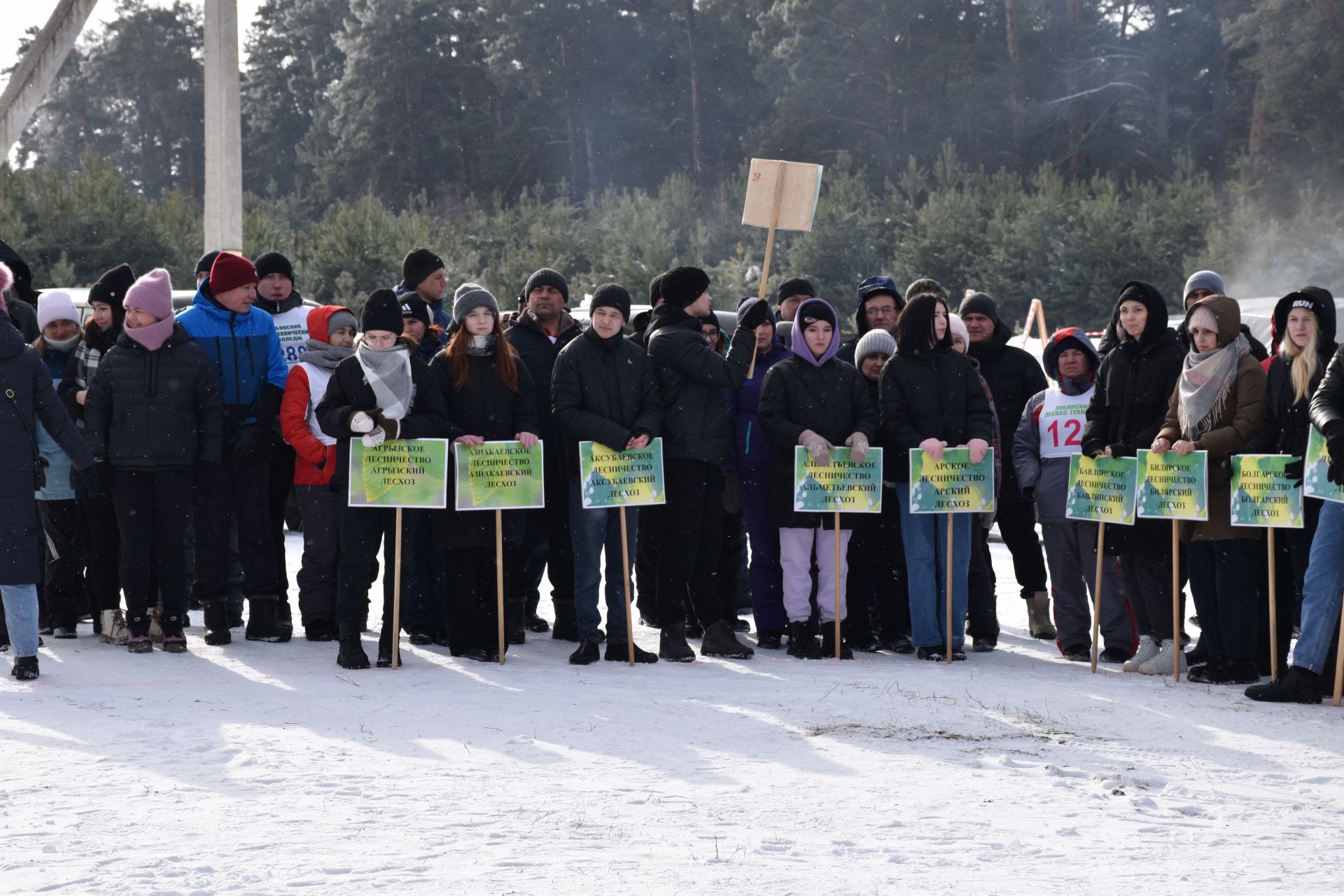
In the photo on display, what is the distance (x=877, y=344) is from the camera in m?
9.05

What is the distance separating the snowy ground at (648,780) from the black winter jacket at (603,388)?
1191mm

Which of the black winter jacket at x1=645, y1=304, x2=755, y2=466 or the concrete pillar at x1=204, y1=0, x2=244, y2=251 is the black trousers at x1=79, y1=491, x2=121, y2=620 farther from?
the concrete pillar at x1=204, y1=0, x2=244, y2=251

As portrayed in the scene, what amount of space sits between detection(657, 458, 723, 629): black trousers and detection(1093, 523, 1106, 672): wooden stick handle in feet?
6.12

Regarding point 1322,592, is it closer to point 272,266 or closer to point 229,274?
point 229,274

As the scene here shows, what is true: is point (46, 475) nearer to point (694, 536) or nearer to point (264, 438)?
point (264, 438)

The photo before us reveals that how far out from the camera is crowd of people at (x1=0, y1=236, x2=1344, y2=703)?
787 cm

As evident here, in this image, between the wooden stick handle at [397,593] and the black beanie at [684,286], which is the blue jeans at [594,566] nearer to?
the wooden stick handle at [397,593]

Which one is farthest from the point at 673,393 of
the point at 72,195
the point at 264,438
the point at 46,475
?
the point at 72,195

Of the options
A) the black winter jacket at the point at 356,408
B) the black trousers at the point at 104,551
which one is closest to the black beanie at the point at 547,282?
the black winter jacket at the point at 356,408

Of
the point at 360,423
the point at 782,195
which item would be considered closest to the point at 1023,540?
the point at 782,195

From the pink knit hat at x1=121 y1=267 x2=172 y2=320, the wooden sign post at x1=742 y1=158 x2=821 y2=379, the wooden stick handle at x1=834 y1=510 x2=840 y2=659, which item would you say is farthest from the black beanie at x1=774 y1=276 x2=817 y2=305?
the pink knit hat at x1=121 y1=267 x2=172 y2=320

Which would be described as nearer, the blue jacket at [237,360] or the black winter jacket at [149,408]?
the black winter jacket at [149,408]

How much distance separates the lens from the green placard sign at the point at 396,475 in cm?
796

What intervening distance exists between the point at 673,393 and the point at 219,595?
8.29 ft
